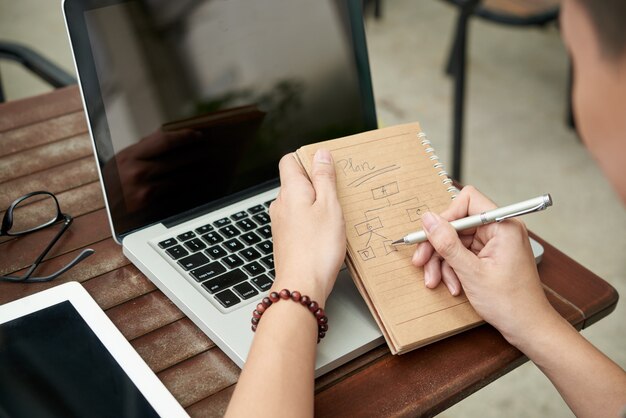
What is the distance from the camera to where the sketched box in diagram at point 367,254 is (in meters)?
0.72

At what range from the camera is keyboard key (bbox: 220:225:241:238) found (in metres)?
0.83

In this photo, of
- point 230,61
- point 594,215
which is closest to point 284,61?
point 230,61

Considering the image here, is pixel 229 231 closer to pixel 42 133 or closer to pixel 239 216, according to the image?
pixel 239 216

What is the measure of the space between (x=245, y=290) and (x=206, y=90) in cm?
26

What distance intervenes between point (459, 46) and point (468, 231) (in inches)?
50.0

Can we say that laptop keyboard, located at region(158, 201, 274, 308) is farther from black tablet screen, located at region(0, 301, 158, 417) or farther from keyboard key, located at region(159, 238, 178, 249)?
black tablet screen, located at region(0, 301, 158, 417)

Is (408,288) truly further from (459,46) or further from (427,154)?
(459,46)

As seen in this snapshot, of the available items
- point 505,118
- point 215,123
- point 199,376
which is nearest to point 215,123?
point 215,123

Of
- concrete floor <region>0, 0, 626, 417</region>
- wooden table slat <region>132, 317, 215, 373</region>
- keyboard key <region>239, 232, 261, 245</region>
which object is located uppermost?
keyboard key <region>239, 232, 261, 245</region>

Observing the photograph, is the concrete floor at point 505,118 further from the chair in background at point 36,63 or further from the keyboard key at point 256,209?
the chair in background at point 36,63

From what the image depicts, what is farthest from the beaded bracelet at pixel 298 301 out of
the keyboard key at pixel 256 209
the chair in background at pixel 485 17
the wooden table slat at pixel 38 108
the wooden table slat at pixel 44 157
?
the chair in background at pixel 485 17

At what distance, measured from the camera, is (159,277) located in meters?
0.77

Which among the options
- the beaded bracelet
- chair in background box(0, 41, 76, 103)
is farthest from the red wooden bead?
chair in background box(0, 41, 76, 103)

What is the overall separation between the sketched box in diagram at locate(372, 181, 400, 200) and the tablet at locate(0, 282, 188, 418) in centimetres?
29
